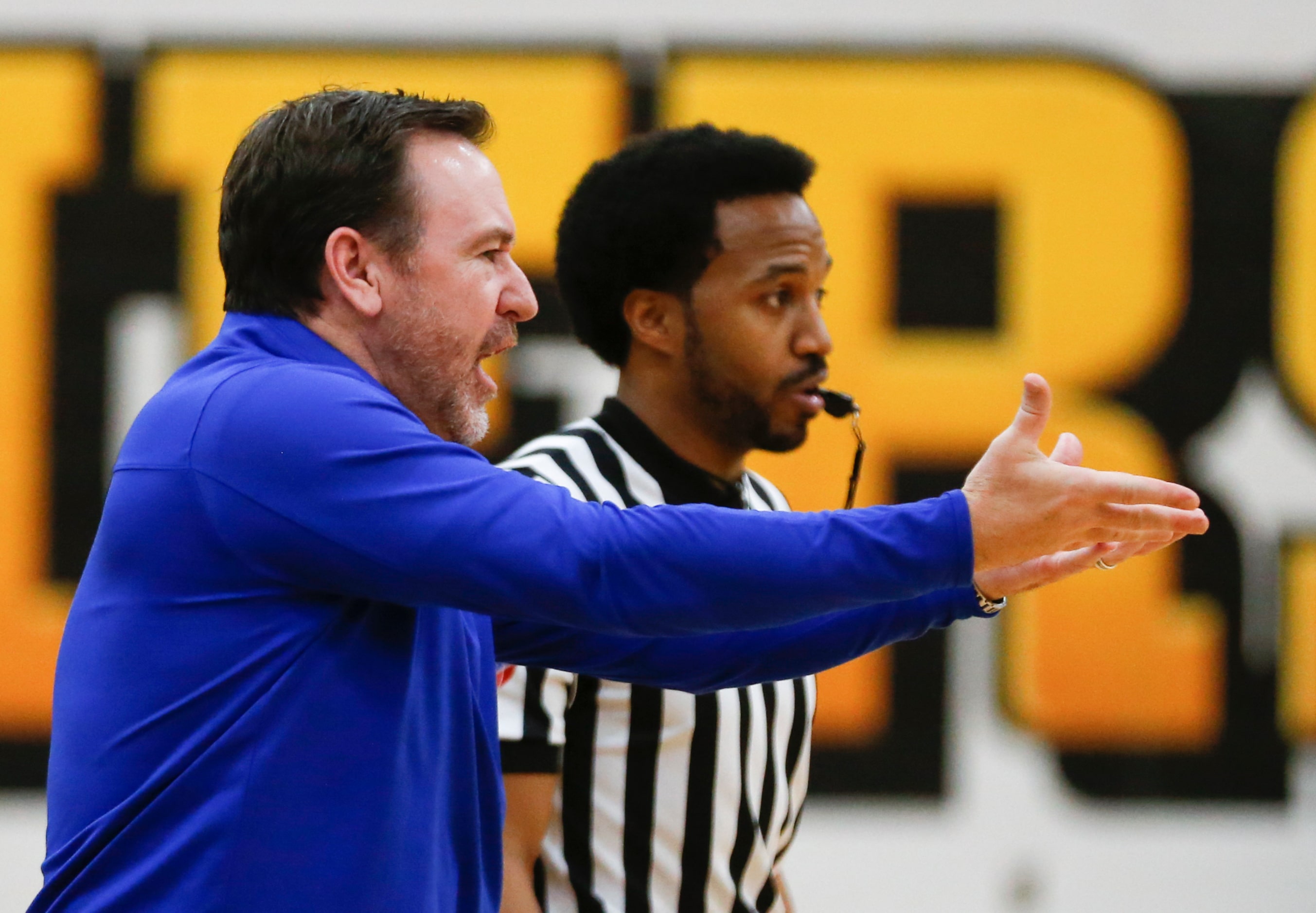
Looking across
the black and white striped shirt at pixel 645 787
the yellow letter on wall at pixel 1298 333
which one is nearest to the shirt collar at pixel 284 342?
the black and white striped shirt at pixel 645 787

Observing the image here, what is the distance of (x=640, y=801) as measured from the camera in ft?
4.84

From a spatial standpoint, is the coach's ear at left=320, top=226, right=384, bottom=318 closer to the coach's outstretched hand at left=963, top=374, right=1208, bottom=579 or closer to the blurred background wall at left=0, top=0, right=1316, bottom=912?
the coach's outstretched hand at left=963, top=374, right=1208, bottom=579

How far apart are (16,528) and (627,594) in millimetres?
2963

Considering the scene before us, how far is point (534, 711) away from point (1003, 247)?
2430mm

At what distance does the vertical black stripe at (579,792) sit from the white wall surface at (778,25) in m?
2.37

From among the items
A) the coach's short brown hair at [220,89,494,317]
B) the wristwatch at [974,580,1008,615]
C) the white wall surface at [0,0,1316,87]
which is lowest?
the wristwatch at [974,580,1008,615]

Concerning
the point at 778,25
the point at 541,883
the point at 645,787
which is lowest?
the point at 541,883

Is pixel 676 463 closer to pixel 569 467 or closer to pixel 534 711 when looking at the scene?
pixel 569 467

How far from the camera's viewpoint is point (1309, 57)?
3.45 metres

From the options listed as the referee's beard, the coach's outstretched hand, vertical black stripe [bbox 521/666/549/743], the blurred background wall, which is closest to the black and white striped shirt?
vertical black stripe [bbox 521/666/549/743]

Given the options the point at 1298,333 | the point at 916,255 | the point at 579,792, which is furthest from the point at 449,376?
the point at 1298,333

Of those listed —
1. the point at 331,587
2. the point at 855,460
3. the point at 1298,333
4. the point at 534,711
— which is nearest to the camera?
the point at 331,587

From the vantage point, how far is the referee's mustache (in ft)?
5.38

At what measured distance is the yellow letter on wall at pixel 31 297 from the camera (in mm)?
3449
